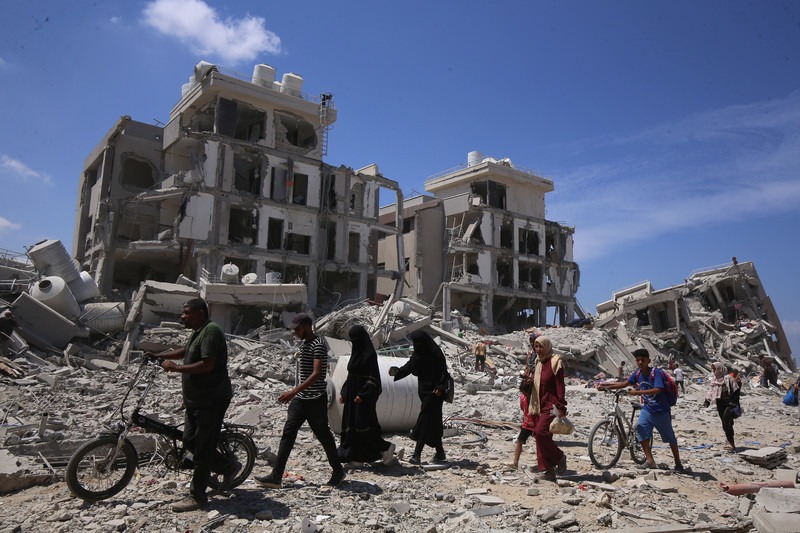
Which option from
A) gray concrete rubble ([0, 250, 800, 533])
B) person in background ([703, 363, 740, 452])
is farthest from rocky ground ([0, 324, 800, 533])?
person in background ([703, 363, 740, 452])

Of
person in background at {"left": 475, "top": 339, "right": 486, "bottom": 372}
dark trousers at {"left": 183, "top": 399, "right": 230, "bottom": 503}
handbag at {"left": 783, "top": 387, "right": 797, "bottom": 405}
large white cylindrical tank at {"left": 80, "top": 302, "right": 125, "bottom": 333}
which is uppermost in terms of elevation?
large white cylindrical tank at {"left": 80, "top": 302, "right": 125, "bottom": 333}

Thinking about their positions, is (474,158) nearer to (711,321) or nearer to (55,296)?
(711,321)

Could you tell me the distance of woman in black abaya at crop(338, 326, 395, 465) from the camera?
584cm

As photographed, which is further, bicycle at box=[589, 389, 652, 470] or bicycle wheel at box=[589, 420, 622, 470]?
bicycle at box=[589, 389, 652, 470]

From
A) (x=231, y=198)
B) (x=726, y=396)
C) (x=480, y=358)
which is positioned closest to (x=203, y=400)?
(x=726, y=396)

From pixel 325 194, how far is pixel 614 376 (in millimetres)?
18435

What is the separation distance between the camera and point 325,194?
106ft

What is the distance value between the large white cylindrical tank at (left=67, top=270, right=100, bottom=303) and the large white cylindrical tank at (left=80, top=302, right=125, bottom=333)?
2002 millimetres

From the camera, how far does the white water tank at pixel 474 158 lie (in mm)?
43844

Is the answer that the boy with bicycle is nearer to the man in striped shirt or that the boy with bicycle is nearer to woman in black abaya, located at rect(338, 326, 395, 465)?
woman in black abaya, located at rect(338, 326, 395, 465)

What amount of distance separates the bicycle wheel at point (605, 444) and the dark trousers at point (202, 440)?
4083mm

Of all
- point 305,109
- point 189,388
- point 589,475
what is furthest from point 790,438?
point 305,109

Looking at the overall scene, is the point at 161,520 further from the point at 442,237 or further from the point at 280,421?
the point at 442,237

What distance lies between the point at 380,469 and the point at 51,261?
20.4 meters
